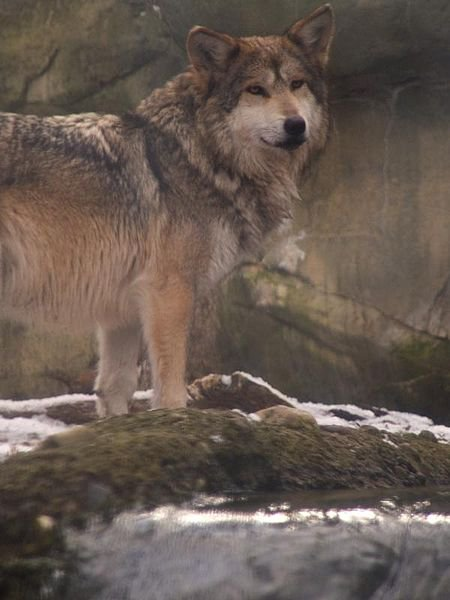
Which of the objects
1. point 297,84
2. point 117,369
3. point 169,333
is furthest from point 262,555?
point 297,84

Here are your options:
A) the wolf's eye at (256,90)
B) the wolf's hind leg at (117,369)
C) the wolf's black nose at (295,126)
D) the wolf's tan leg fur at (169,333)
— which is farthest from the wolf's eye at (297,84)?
the wolf's hind leg at (117,369)

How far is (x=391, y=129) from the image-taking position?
667 centimetres

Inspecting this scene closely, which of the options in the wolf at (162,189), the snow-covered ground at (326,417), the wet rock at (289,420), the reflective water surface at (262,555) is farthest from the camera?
the snow-covered ground at (326,417)

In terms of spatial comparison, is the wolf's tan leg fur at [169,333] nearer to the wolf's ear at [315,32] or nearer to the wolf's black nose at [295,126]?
the wolf's black nose at [295,126]

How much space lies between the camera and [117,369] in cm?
552

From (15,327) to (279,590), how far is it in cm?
504

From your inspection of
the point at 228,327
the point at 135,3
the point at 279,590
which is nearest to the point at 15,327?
the point at 228,327

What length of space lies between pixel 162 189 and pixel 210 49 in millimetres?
749

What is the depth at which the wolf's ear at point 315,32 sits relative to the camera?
17.6 ft

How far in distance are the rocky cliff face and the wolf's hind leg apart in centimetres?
153

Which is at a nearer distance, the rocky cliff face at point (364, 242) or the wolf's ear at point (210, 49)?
the wolf's ear at point (210, 49)

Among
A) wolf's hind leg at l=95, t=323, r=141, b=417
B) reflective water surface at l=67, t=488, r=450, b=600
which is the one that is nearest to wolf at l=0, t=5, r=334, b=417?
wolf's hind leg at l=95, t=323, r=141, b=417

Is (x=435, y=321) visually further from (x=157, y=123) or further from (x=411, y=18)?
(x=157, y=123)

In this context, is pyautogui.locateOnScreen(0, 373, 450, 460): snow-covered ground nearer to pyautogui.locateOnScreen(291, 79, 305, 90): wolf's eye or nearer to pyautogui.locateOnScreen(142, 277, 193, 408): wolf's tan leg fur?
pyautogui.locateOnScreen(142, 277, 193, 408): wolf's tan leg fur
